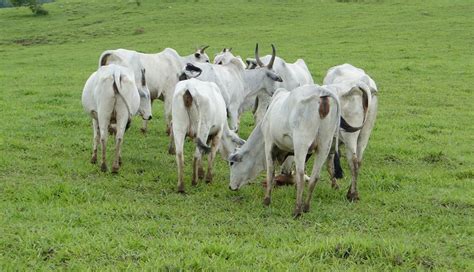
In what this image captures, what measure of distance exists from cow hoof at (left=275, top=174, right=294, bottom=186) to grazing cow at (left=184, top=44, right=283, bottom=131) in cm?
235

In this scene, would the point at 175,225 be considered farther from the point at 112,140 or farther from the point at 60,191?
the point at 112,140

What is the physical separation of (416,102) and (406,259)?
477 inches

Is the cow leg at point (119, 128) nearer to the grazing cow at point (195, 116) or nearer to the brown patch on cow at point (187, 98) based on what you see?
the grazing cow at point (195, 116)

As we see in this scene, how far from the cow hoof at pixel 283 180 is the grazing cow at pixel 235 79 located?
235 cm

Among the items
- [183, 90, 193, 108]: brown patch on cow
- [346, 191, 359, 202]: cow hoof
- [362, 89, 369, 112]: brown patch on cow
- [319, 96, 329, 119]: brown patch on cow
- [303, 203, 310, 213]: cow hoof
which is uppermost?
[319, 96, 329, 119]: brown patch on cow

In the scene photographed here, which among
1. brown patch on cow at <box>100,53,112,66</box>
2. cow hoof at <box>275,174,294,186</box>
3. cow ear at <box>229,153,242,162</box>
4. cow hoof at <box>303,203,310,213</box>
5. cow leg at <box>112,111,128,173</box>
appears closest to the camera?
cow hoof at <box>303,203,310,213</box>

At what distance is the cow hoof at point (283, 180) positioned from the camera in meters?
9.21

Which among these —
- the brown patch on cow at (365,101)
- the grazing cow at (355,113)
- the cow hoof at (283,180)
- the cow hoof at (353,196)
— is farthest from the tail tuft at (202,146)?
the brown patch on cow at (365,101)

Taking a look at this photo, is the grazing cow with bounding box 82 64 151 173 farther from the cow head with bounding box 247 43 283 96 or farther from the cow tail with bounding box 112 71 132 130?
the cow head with bounding box 247 43 283 96

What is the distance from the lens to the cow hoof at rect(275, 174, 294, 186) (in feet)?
30.2

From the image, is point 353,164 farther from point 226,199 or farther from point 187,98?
point 187,98

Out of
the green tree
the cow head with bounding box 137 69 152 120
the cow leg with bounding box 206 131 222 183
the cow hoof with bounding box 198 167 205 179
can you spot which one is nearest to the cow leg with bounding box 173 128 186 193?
the cow leg with bounding box 206 131 222 183

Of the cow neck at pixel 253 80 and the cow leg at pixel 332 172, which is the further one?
the cow neck at pixel 253 80

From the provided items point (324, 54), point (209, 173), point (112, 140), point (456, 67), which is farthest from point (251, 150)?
point (324, 54)
